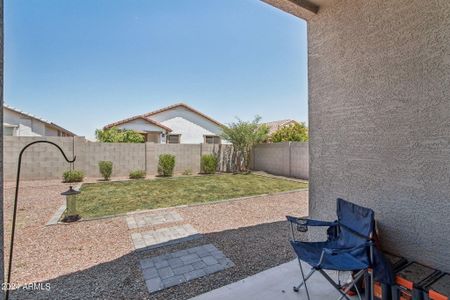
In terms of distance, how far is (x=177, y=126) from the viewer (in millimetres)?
17938

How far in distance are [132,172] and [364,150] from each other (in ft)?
34.8

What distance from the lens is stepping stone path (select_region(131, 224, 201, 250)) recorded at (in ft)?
12.1

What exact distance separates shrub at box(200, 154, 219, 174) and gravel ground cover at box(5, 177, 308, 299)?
6.87 meters

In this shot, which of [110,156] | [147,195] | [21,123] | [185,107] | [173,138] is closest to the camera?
[147,195]

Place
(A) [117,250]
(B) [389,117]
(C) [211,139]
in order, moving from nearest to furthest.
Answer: (B) [389,117]
(A) [117,250]
(C) [211,139]

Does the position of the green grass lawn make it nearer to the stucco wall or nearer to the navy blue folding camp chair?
the navy blue folding camp chair

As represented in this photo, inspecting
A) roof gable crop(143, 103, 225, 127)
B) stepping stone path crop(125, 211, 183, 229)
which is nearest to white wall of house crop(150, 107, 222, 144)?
roof gable crop(143, 103, 225, 127)

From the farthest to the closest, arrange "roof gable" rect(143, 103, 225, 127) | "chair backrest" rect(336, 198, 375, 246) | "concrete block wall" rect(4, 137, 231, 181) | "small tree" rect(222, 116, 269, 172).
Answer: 1. "roof gable" rect(143, 103, 225, 127)
2. "small tree" rect(222, 116, 269, 172)
3. "concrete block wall" rect(4, 137, 231, 181)
4. "chair backrest" rect(336, 198, 375, 246)

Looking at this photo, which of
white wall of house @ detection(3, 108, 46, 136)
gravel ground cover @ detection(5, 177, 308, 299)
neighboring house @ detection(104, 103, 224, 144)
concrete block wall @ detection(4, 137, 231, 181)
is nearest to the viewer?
gravel ground cover @ detection(5, 177, 308, 299)

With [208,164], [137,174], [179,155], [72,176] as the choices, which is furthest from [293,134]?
[72,176]

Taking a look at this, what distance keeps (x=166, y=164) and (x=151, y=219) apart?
694 centimetres

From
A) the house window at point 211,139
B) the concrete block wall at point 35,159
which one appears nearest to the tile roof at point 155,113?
the house window at point 211,139

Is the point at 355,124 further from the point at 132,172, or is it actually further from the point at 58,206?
the point at 132,172

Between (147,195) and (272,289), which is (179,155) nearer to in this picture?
(147,195)
